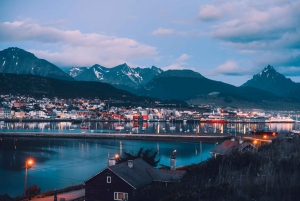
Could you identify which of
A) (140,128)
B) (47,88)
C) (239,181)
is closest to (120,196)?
(239,181)

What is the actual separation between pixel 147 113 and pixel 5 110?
99.3 feet

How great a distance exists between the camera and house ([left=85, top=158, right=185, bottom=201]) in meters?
10.9

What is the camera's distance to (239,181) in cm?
840

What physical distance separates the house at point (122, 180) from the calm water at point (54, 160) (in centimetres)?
578

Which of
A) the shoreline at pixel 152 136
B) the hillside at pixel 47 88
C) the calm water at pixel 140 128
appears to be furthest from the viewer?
the hillside at pixel 47 88

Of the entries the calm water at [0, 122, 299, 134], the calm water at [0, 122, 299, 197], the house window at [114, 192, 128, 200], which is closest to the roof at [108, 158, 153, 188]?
the house window at [114, 192, 128, 200]

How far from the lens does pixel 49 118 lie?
265 feet

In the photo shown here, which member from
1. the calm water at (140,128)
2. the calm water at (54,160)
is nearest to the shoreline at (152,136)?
the calm water at (54,160)

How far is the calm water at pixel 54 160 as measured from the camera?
60.1 feet

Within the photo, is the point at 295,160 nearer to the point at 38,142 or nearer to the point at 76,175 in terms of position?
the point at 76,175

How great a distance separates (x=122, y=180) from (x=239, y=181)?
3580 mm

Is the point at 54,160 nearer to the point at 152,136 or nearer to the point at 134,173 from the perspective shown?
the point at 134,173

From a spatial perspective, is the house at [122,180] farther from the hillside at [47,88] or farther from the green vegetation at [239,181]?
the hillside at [47,88]

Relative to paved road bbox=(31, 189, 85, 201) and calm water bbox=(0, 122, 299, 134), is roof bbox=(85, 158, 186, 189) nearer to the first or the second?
paved road bbox=(31, 189, 85, 201)
